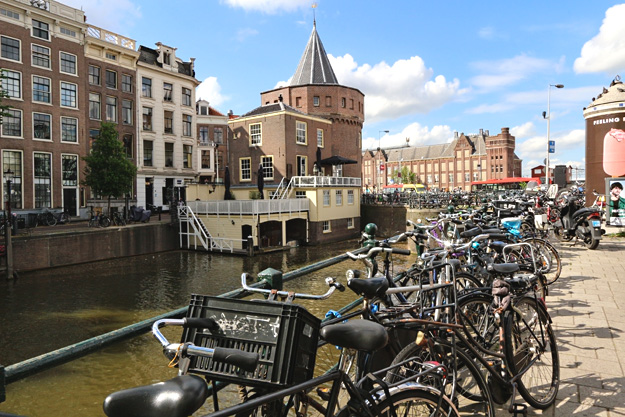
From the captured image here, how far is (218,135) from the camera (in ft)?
138

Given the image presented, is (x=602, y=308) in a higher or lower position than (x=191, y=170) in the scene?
lower

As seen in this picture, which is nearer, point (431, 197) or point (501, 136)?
point (431, 197)

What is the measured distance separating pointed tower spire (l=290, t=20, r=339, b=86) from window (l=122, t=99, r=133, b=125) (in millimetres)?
17383

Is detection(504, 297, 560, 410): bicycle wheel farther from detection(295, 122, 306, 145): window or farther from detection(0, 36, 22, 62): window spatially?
detection(295, 122, 306, 145): window

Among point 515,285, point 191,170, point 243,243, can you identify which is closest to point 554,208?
point 515,285

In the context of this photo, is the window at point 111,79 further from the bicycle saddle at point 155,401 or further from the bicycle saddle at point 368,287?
the bicycle saddle at point 155,401

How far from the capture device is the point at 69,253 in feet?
73.6

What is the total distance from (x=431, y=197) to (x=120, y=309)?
29.0m

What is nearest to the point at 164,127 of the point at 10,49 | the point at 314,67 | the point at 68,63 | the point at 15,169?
the point at 68,63

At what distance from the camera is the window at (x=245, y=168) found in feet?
121

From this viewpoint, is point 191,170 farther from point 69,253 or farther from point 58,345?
point 58,345

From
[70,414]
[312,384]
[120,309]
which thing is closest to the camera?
[312,384]

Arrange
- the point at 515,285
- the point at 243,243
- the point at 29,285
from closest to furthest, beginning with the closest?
the point at 515,285, the point at 29,285, the point at 243,243

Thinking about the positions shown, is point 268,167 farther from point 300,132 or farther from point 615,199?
point 615,199
